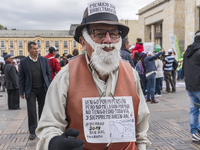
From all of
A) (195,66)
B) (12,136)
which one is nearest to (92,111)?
(195,66)

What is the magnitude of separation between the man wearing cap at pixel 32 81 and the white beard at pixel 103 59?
3126mm

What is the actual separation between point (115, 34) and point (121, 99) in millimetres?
538

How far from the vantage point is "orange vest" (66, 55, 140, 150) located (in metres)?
1.51

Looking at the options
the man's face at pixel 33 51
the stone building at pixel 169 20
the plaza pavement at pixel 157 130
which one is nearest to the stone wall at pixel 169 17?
the stone building at pixel 169 20

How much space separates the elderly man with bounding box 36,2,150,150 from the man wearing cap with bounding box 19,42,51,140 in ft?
9.98

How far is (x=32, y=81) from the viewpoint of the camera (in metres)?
4.51

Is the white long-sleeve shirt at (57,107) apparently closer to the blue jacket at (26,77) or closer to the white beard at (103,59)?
the white beard at (103,59)

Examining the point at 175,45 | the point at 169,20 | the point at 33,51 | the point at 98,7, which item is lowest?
the point at 33,51

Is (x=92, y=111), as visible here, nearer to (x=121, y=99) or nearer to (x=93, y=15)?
(x=121, y=99)

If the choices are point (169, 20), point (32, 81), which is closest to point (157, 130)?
point (32, 81)

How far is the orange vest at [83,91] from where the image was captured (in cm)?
151

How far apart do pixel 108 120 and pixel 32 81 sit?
3343 mm

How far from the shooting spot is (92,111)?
1.54 m

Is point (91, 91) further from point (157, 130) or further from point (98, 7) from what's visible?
point (157, 130)
